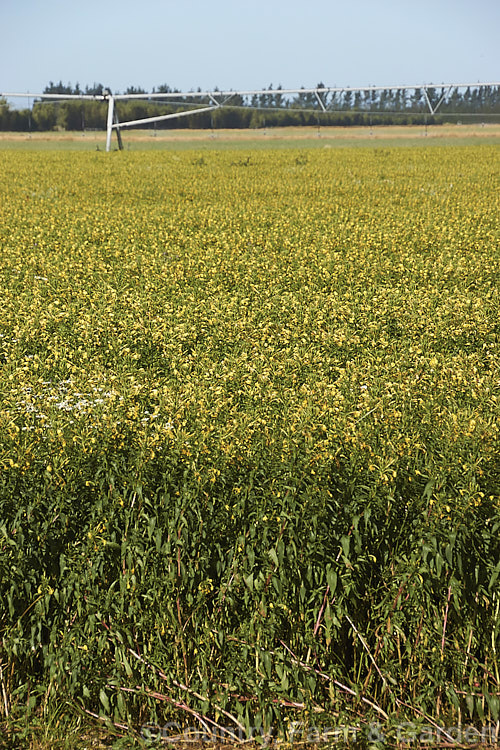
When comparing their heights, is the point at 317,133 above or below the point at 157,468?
above

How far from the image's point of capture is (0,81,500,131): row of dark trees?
57875 mm

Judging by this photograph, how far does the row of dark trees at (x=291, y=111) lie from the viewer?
5788 cm

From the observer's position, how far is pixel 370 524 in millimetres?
3645

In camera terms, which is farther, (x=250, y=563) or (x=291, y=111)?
(x=291, y=111)

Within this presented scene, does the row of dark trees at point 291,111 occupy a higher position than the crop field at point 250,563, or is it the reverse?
the row of dark trees at point 291,111

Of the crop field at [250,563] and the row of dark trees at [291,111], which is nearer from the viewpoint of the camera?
the crop field at [250,563]

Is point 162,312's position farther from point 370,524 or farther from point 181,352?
point 370,524

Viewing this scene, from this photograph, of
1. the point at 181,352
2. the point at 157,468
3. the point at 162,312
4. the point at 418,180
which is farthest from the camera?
the point at 418,180

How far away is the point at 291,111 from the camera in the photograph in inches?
2403

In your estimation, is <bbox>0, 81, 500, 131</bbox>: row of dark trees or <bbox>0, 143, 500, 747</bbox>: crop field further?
<bbox>0, 81, 500, 131</bbox>: row of dark trees

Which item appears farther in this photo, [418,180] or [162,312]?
[418,180]

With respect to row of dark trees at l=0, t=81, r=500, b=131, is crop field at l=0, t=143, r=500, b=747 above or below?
below

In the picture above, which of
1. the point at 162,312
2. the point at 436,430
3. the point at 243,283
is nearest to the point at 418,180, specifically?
the point at 243,283

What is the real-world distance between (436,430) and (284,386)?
5.25 ft
